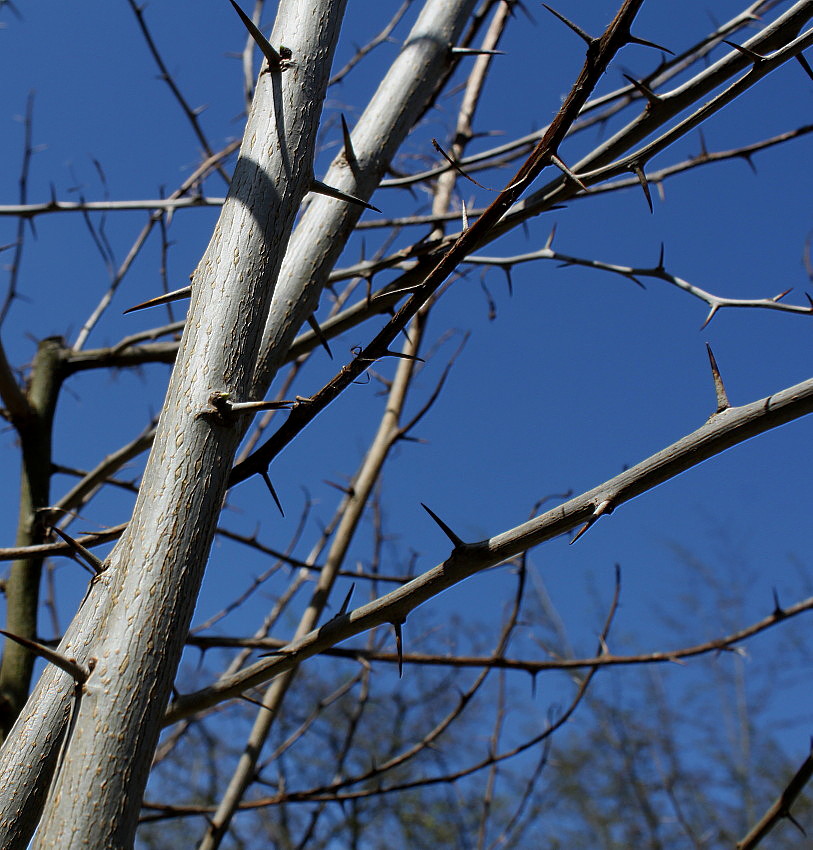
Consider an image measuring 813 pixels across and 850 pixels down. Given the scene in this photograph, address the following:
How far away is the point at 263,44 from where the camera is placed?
1304mm

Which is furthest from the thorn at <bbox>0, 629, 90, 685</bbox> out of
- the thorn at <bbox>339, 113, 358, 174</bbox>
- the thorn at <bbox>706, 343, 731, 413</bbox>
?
the thorn at <bbox>339, 113, 358, 174</bbox>

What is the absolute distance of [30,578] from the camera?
194 cm

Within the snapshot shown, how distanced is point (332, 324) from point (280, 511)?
584 millimetres

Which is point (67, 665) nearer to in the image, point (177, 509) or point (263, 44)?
point (177, 509)

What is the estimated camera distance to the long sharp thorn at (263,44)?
1263 millimetres

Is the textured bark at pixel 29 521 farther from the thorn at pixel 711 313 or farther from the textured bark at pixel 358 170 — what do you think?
the thorn at pixel 711 313

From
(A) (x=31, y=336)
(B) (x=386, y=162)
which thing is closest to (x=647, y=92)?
(B) (x=386, y=162)

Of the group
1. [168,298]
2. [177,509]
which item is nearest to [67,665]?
[177,509]

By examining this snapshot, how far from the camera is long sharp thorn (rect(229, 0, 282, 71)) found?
1.26m

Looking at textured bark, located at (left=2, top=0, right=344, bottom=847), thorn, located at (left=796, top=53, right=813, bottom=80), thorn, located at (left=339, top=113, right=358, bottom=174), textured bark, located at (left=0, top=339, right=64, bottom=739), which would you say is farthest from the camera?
textured bark, located at (left=0, top=339, right=64, bottom=739)

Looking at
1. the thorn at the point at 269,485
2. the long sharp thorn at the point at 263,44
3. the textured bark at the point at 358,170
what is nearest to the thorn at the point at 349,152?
the textured bark at the point at 358,170

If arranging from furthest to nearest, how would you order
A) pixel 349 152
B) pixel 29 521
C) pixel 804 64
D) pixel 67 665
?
1. pixel 29 521
2. pixel 349 152
3. pixel 804 64
4. pixel 67 665

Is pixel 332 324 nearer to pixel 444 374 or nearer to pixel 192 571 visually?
pixel 444 374

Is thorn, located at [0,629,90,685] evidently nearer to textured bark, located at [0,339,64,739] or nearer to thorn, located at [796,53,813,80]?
textured bark, located at [0,339,64,739]
